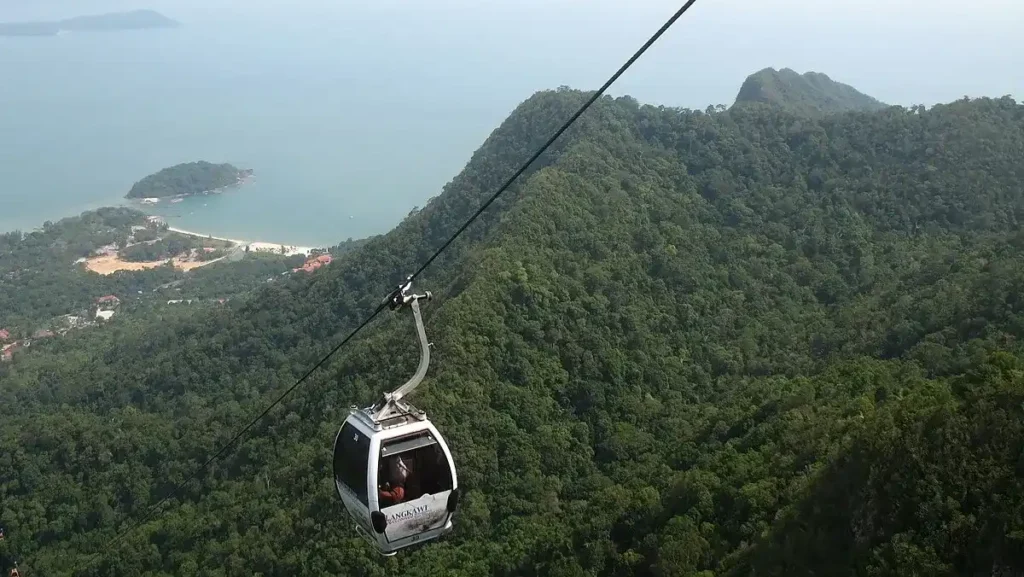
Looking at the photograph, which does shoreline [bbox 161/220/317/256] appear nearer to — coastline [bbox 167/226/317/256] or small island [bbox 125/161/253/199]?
coastline [bbox 167/226/317/256]

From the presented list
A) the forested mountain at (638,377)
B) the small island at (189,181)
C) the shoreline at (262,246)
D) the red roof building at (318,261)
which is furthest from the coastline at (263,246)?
the forested mountain at (638,377)

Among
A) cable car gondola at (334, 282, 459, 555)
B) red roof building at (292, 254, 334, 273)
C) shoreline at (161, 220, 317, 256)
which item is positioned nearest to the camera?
cable car gondola at (334, 282, 459, 555)

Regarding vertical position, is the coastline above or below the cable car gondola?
below

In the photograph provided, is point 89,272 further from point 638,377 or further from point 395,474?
point 395,474

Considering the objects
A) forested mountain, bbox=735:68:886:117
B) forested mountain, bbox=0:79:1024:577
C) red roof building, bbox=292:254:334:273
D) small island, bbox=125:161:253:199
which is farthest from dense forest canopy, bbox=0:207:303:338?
forested mountain, bbox=735:68:886:117

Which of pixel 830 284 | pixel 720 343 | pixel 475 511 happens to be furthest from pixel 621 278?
pixel 475 511

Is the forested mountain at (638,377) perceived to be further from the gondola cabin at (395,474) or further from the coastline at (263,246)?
the coastline at (263,246)
